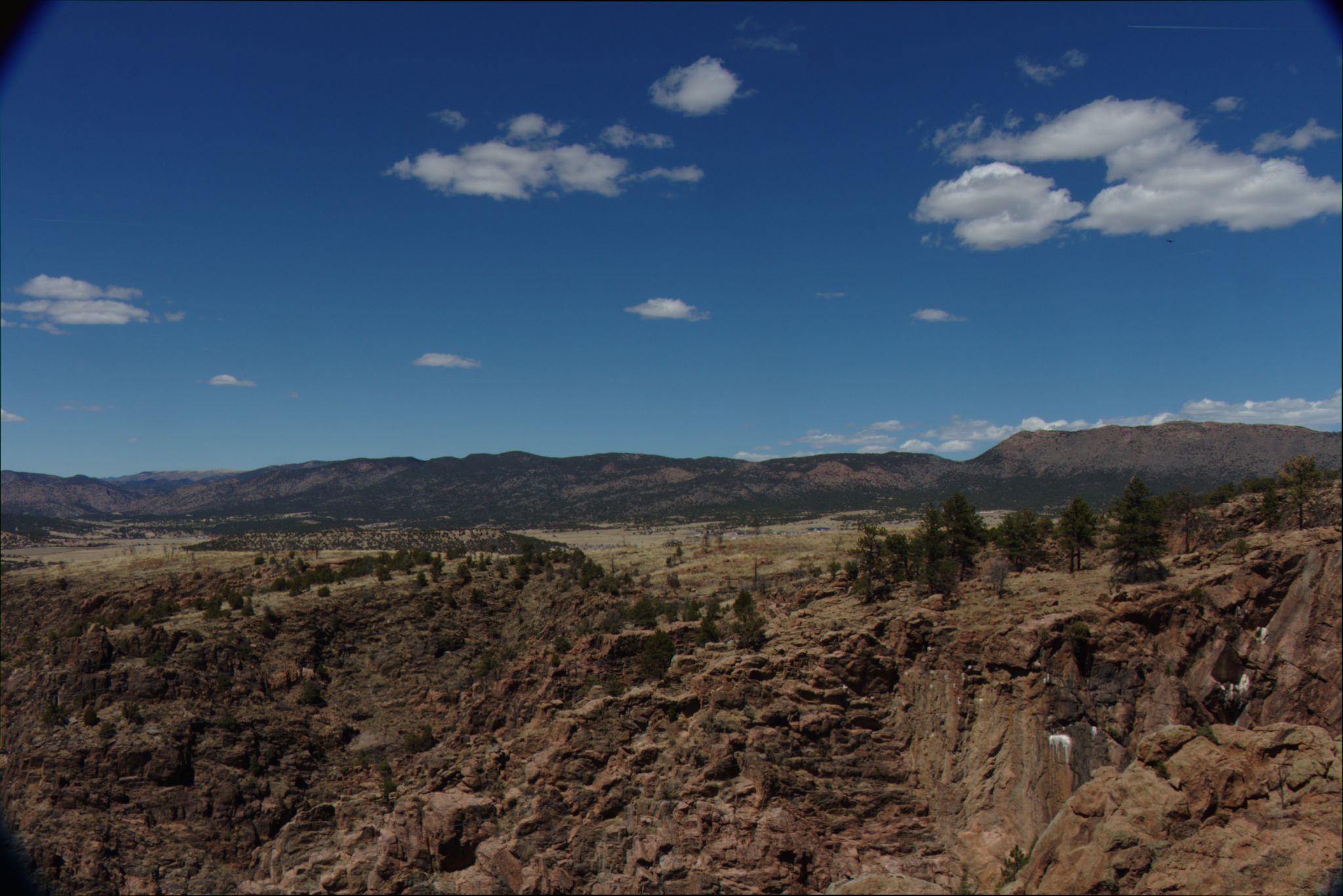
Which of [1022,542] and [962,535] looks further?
[1022,542]

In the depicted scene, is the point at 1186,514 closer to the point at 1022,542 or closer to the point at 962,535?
the point at 1022,542

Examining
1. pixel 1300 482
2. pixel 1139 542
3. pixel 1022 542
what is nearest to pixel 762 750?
pixel 1139 542

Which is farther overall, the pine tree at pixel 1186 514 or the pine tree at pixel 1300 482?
the pine tree at pixel 1186 514

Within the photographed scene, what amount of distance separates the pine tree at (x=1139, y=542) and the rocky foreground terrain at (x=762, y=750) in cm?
125

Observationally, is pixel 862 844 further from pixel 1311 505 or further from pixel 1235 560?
pixel 1311 505

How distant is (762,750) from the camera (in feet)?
117

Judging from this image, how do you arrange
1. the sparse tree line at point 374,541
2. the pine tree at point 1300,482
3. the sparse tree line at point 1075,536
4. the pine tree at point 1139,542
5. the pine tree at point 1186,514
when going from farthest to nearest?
the sparse tree line at point 374,541
the pine tree at point 1186,514
the pine tree at point 1300,482
the sparse tree line at point 1075,536
the pine tree at point 1139,542

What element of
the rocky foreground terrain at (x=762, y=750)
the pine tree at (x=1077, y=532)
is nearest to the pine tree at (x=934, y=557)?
the rocky foreground terrain at (x=762, y=750)

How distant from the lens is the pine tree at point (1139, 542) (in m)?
39.3

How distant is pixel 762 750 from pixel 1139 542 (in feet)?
71.0

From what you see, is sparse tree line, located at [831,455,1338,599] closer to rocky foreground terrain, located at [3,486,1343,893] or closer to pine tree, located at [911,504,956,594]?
pine tree, located at [911,504,956,594]

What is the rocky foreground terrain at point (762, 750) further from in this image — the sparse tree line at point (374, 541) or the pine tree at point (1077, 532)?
the sparse tree line at point (374, 541)

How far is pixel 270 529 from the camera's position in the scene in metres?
196

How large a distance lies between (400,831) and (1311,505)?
165ft
